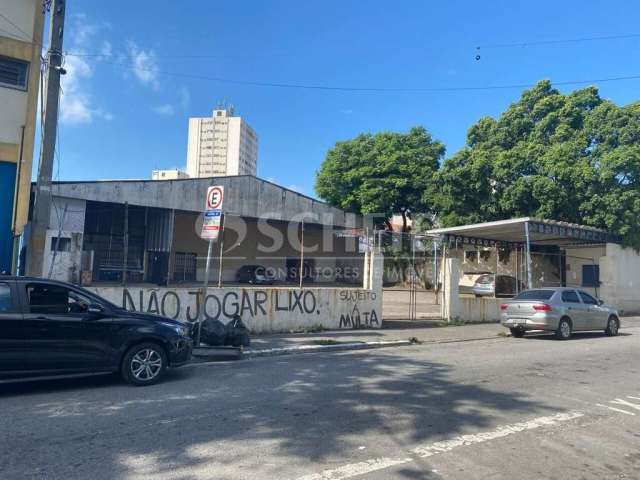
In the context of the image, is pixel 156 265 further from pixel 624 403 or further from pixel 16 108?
pixel 624 403

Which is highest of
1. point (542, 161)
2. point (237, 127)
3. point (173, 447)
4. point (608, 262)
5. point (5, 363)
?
point (237, 127)

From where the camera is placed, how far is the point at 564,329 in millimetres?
14047

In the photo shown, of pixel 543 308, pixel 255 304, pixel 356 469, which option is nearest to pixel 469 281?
pixel 543 308

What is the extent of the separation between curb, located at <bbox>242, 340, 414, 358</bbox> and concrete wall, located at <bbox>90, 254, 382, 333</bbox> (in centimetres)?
223

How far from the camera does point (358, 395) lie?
6730mm

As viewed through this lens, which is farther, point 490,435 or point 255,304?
point 255,304

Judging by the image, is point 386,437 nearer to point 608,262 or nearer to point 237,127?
point 608,262

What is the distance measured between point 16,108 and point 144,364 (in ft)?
41.6

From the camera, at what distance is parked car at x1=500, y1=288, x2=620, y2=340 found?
45.2ft

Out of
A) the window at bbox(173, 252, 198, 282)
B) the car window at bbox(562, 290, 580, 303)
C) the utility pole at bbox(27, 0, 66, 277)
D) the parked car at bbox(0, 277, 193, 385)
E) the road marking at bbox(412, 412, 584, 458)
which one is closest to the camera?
the road marking at bbox(412, 412, 584, 458)

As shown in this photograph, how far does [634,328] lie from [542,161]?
1030 cm

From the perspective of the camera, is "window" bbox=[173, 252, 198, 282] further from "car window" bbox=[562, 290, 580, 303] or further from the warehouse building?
"car window" bbox=[562, 290, 580, 303]

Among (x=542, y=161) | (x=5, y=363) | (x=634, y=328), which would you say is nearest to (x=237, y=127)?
(x=542, y=161)

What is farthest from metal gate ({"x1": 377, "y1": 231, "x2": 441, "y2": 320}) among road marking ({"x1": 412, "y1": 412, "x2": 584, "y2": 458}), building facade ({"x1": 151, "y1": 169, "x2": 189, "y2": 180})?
building facade ({"x1": 151, "y1": 169, "x2": 189, "y2": 180})
